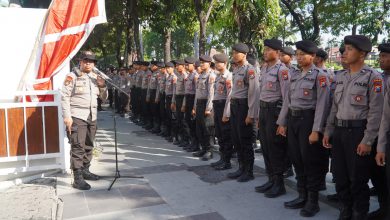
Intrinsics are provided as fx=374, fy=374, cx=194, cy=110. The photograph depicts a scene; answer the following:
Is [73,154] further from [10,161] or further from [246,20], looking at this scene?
[246,20]

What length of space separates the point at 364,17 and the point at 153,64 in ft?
28.7

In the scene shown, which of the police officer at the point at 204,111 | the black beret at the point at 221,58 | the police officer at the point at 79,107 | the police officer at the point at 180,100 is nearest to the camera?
the police officer at the point at 79,107

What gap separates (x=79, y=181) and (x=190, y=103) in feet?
10.7

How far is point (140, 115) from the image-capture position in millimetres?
12445

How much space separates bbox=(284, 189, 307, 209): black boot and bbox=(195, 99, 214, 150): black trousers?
2856mm

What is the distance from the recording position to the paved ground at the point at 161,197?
4262 mm

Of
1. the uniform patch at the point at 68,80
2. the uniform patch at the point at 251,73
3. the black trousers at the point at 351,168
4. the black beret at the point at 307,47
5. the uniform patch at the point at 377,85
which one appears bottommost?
the black trousers at the point at 351,168

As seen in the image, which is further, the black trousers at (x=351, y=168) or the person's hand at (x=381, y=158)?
the black trousers at (x=351, y=168)

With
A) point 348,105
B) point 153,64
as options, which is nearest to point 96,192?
point 348,105

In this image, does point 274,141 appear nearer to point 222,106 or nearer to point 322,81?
point 322,81

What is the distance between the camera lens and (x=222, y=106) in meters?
6.21

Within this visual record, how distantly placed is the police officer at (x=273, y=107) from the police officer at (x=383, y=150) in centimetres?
116

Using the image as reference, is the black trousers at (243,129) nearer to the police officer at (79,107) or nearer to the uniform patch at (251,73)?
the uniform patch at (251,73)

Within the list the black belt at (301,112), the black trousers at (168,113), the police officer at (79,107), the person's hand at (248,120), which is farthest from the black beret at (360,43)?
the black trousers at (168,113)
